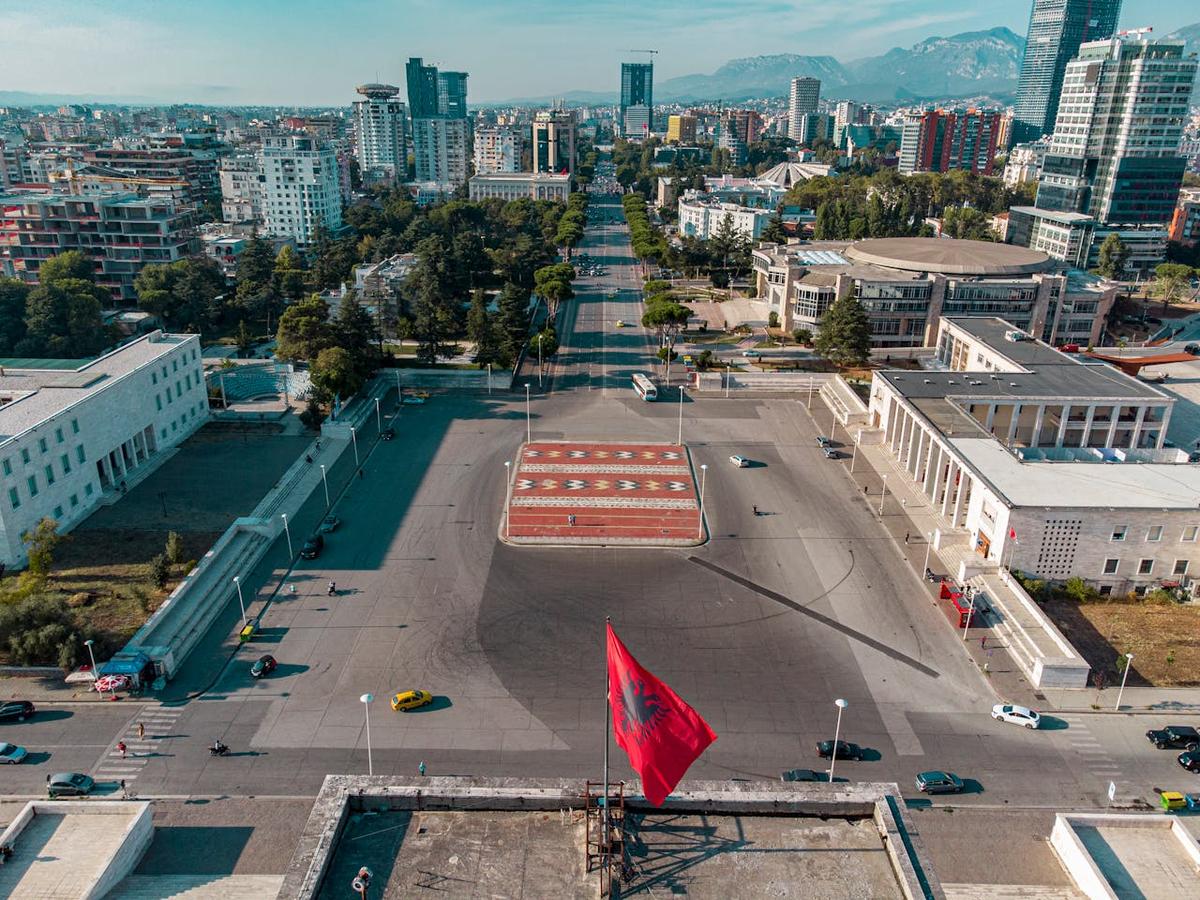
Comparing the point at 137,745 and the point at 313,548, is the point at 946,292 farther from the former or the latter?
the point at 137,745

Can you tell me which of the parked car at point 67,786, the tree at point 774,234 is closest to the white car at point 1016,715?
the parked car at point 67,786

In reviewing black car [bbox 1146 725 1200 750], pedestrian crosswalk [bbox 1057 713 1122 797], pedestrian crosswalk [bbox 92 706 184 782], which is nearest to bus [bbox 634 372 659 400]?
pedestrian crosswalk [bbox 1057 713 1122 797]

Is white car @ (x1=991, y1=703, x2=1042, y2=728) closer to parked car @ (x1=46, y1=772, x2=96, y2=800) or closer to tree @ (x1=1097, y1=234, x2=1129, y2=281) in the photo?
parked car @ (x1=46, y1=772, x2=96, y2=800)

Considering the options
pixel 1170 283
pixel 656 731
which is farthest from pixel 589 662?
pixel 1170 283

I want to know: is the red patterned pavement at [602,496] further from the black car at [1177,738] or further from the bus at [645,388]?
the black car at [1177,738]

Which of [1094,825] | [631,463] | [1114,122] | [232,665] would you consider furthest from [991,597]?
[1114,122]
